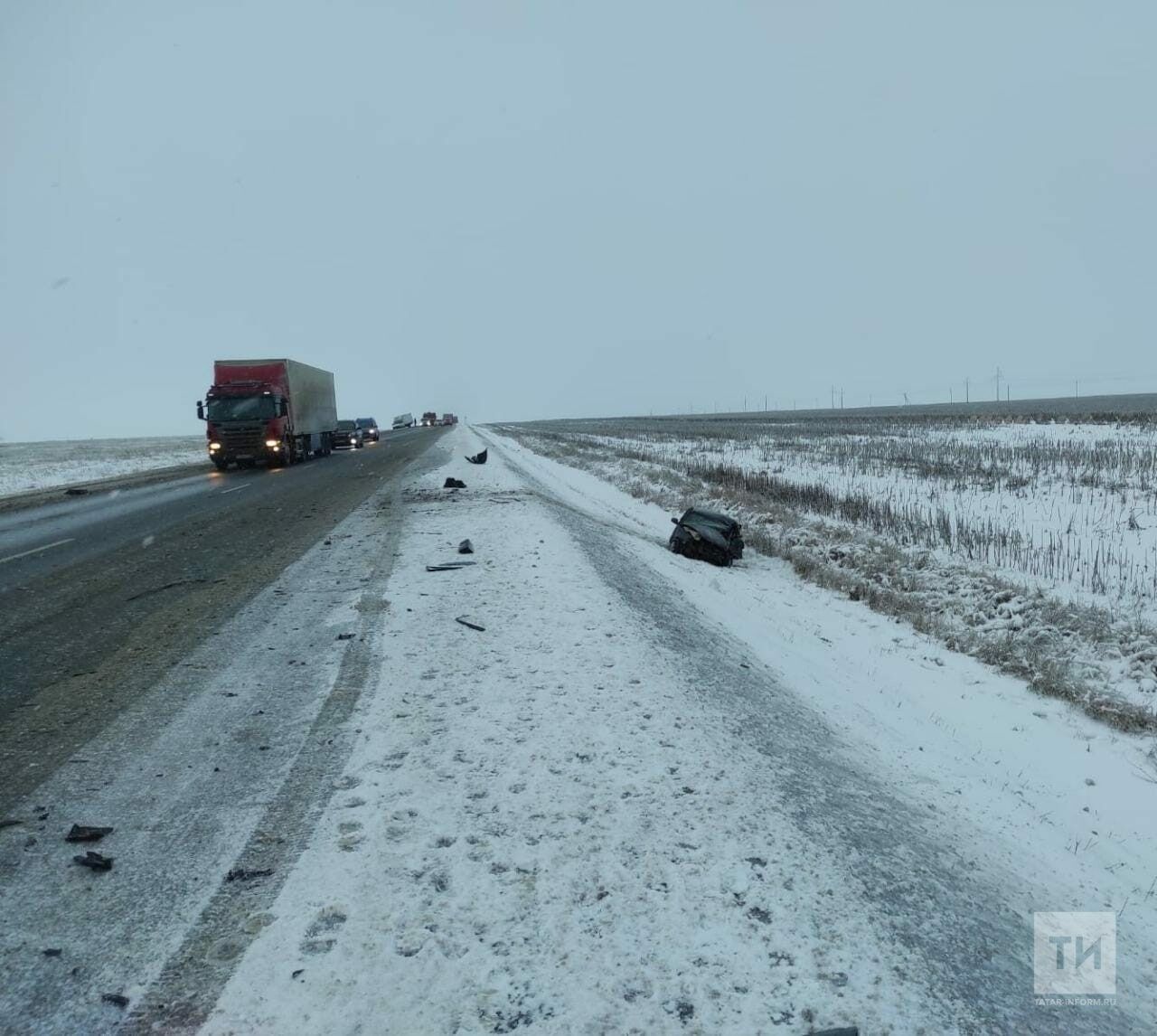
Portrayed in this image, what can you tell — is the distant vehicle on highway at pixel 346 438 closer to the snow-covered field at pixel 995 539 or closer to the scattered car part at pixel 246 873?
the snow-covered field at pixel 995 539

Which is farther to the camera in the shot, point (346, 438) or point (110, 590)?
point (346, 438)

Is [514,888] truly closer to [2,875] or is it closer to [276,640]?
[2,875]

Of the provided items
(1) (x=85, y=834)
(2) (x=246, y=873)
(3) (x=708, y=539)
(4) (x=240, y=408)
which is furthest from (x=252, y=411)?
(2) (x=246, y=873)

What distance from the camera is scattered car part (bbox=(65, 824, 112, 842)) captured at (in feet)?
9.52

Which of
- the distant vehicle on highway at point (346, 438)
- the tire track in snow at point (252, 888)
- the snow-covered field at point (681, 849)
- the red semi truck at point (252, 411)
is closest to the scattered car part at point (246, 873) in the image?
the tire track in snow at point (252, 888)

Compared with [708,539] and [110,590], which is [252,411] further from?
[708,539]

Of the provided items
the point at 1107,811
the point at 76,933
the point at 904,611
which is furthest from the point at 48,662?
the point at 904,611

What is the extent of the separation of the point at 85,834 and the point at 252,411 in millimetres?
23456

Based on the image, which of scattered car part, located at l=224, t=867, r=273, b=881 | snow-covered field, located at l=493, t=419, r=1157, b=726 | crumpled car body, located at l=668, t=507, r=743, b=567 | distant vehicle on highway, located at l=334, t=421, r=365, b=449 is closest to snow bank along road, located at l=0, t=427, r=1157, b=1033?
scattered car part, located at l=224, t=867, r=273, b=881

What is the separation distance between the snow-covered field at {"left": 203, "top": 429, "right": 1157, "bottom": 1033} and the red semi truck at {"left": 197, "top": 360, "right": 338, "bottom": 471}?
20929mm

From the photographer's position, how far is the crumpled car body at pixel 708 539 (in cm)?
1034

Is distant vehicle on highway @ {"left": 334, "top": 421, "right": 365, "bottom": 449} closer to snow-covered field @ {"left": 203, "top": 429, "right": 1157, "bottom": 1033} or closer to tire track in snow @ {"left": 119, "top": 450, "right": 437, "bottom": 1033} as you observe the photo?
snow-covered field @ {"left": 203, "top": 429, "right": 1157, "bottom": 1033}

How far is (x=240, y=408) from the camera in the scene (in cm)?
2394

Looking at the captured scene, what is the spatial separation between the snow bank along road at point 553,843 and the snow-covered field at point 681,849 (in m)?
0.01
